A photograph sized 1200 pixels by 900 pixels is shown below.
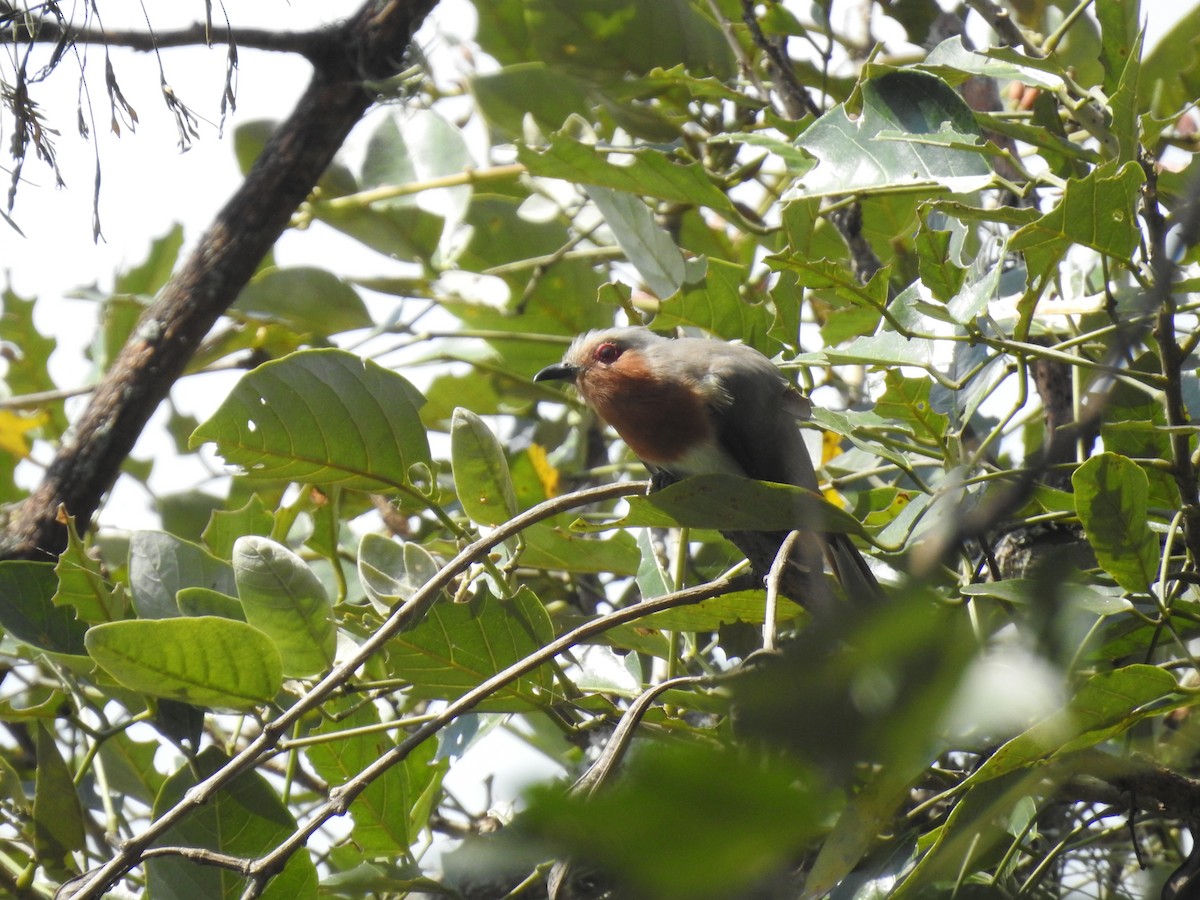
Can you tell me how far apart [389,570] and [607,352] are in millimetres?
1149

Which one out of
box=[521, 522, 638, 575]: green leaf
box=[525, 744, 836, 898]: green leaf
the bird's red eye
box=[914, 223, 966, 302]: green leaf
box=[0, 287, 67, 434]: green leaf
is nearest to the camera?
box=[525, 744, 836, 898]: green leaf

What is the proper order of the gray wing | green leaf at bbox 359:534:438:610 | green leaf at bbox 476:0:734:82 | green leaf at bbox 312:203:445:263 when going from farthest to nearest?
1. green leaf at bbox 312:203:445:263
2. green leaf at bbox 476:0:734:82
3. the gray wing
4. green leaf at bbox 359:534:438:610

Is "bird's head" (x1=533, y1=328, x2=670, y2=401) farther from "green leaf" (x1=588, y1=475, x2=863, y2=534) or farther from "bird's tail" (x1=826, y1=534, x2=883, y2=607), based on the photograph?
"green leaf" (x1=588, y1=475, x2=863, y2=534)

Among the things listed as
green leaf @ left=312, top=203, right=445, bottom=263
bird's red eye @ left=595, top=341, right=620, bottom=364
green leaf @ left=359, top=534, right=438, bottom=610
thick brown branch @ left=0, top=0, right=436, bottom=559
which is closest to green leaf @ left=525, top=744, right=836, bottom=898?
green leaf @ left=359, top=534, right=438, bottom=610

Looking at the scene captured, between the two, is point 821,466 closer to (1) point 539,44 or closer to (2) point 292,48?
(1) point 539,44

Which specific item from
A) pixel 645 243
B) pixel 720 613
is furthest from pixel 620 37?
pixel 720 613

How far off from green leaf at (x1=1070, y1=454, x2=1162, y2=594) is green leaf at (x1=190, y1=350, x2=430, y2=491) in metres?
1.25

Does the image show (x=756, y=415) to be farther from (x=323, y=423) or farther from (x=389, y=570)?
(x=323, y=423)

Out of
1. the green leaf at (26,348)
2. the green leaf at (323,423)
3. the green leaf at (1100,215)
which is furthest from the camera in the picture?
the green leaf at (26,348)

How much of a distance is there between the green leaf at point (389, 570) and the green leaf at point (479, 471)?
0.47ft

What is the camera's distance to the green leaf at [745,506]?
1.83 meters

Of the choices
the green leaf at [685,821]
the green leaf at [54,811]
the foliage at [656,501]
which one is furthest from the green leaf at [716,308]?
the green leaf at [685,821]

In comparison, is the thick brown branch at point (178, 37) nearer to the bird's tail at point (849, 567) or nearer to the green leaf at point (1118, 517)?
the bird's tail at point (849, 567)

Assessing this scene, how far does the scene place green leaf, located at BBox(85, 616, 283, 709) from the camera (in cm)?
Answer: 186
